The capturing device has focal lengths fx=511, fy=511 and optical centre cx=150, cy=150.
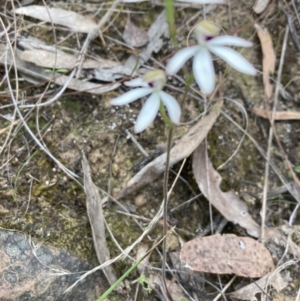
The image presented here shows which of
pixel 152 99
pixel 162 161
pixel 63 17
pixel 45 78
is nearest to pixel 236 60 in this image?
pixel 152 99

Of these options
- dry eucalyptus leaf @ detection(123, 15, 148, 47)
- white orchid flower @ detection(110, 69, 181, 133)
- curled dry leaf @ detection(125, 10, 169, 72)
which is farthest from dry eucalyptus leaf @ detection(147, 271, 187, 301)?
dry eucalyptus leaf @ detection(123, 15, 148, 47)

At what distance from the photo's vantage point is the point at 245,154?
1828 millimetres

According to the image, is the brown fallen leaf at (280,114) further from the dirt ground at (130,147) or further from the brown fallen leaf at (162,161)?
the brown fallen leaf at (162,161)

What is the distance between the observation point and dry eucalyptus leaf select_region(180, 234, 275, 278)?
5.03ft

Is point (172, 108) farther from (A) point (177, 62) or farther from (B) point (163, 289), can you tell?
(B) point (163, 289)

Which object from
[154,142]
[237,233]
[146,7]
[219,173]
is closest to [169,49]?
[146,7]

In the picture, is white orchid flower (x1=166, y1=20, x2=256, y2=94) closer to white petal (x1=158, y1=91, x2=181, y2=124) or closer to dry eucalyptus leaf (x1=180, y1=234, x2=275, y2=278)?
white petal (x1=158, y1=91, x2=181, y2=124)

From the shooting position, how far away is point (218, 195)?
1.71 m

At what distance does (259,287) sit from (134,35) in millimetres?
1024

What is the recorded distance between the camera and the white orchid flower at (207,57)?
3.02ft

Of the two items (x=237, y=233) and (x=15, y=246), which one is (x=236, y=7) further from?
(x=15, y=246)

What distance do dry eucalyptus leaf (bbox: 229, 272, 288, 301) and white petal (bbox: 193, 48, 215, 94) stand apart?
814 millimetres

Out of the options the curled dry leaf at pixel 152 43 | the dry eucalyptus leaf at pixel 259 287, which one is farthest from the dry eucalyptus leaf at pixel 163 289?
the curled dry leaf at pixel 152 43

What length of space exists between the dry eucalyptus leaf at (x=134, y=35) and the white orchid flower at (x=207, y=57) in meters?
0.97
